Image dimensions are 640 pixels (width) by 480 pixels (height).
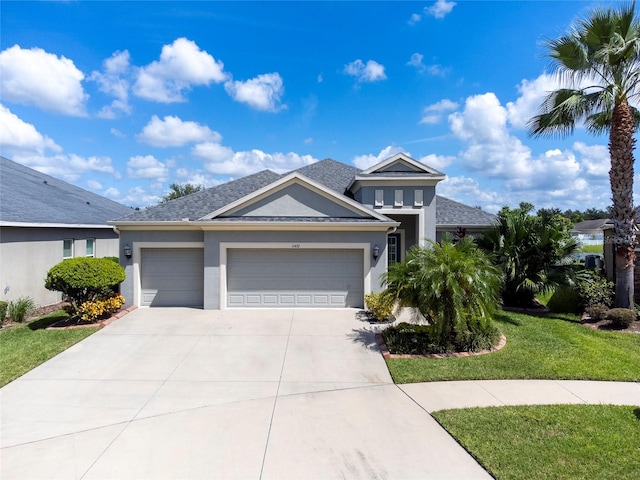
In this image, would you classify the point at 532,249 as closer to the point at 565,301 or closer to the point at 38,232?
the point at 565,301

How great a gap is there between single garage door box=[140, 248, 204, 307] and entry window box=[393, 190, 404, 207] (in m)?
9.01

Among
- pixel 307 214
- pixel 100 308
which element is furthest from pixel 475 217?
pixel 100 308

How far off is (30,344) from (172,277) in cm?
460

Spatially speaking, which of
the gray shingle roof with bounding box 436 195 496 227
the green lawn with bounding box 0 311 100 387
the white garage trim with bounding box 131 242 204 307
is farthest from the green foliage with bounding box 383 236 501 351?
the gray shingle roof with bounding box 436 195 496 227

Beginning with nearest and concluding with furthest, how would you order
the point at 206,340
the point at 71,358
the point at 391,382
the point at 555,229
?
the point at 391,382, the point at 71,358, the point at 206,340, the point at 555,229

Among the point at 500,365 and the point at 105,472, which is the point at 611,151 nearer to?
the point at 500,365

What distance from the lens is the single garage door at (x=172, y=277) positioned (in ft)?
42.2

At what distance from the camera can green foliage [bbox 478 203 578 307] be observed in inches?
478

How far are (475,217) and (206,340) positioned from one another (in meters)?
15.5

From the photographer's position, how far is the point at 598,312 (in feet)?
36.1

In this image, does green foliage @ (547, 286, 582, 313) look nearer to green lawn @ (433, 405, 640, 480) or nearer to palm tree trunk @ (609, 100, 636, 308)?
palm tree trunk @ (609, 100, 636, 308)

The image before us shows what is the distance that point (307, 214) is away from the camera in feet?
42.6

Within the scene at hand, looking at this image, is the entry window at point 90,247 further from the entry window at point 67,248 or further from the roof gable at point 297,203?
the roof gable at point 297,203

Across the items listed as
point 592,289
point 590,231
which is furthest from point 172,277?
point 590,231
